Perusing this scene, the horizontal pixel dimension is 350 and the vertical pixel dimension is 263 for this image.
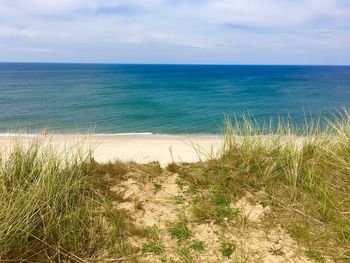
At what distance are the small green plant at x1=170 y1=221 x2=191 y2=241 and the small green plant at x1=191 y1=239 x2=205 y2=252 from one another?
0.47 ft

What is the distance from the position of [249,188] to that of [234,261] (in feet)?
5.26

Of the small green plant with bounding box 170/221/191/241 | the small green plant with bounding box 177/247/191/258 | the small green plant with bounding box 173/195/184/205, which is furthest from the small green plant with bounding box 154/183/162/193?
the small green plant with bounding box 177/247/191/258

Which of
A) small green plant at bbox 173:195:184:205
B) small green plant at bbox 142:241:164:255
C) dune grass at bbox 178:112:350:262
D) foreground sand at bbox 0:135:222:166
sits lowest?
foreground sand at bbox 0:135:222:166

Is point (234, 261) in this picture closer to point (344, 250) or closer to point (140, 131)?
point (344, 250)

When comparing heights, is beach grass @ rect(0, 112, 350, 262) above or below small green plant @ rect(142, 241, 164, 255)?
above

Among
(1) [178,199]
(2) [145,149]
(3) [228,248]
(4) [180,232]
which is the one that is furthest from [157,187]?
(2) [145,149]

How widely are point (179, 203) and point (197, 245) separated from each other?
1.01 meters

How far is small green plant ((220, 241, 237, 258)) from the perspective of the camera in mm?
3640

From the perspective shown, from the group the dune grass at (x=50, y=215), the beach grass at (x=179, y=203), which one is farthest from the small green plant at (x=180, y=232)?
the dune grass at (x=50, y=215)

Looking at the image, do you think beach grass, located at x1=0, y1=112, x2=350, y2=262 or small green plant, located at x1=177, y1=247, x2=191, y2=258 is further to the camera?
small green plant, located at x1=177, y1=247, x2=191, y2=258

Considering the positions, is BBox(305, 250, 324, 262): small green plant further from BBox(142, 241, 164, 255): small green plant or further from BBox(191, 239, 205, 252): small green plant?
BBox(142, 241, 164, 255): small green plant

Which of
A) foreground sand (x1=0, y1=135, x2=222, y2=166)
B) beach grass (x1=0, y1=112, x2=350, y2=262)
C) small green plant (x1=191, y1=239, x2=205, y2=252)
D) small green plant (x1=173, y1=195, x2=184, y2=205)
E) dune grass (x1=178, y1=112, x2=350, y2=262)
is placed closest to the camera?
beach grass (x1=0, y1=112, x2=350, y2=262)

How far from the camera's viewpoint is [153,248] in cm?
372

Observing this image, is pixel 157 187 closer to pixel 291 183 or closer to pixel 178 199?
pixel 178 199
